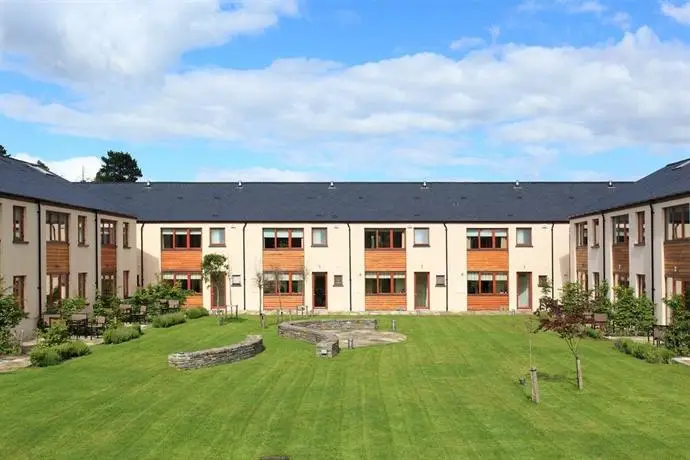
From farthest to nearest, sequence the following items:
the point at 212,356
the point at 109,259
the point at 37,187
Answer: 1. the point at 109,259
2. the point at 37,187
3. the point at 212,356

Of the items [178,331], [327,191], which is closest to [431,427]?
[178,331]

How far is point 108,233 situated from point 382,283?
59.8 feet

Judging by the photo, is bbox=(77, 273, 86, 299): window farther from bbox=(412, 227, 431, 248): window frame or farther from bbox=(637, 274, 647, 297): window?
bbox=(637, 274, 647, 297): window

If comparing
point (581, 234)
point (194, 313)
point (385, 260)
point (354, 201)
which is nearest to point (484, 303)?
point (385, 260)

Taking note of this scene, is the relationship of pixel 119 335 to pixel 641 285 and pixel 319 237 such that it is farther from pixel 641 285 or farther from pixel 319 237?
pixel 641 285

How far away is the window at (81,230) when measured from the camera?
33469 mm

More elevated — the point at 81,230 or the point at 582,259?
the point at 81,230

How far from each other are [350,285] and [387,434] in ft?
101

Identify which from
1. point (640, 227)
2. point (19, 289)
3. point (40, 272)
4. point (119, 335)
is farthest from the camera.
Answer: point (640, 227)

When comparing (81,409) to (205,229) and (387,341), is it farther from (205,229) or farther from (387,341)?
(205,229)

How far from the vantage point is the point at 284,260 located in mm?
44531

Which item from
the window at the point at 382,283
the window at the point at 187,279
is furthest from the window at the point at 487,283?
the window at the point at 187,279

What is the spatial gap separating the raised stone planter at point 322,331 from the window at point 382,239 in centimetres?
1130

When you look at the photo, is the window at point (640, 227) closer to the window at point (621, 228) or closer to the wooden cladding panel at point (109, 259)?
the window at point (621, 228)
